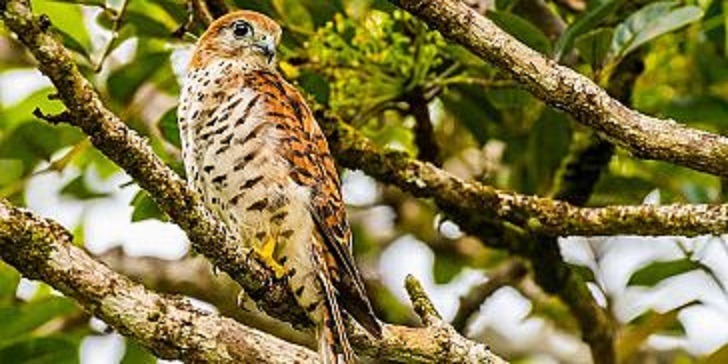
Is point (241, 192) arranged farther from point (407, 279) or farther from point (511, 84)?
point (511, 84)

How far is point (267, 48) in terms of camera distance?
298cm

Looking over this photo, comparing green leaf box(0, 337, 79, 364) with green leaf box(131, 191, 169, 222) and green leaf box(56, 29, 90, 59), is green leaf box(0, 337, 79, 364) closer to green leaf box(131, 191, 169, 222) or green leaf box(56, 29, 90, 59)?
green leaf box(131, 191, 169, 222)

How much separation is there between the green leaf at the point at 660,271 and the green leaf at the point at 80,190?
1.32 metres

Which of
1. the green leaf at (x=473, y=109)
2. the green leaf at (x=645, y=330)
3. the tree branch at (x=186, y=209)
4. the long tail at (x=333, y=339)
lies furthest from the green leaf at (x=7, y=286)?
the green leaf at (x=645, y=330)

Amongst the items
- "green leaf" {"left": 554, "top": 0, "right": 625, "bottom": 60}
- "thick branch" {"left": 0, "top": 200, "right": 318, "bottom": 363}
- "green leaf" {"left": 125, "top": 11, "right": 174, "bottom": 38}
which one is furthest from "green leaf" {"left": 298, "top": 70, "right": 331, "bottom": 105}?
"thick branch" {"left": 0, "top": 200, "right": 318, "bottom": 363}

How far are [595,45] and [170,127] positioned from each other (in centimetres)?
86

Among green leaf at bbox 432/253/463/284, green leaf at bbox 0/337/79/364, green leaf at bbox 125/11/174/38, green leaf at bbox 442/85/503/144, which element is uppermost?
green leaf at bbox 442/85/503/144

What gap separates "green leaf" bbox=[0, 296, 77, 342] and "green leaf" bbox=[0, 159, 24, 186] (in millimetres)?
278

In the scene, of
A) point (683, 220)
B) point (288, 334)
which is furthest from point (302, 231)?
point (288, 334)

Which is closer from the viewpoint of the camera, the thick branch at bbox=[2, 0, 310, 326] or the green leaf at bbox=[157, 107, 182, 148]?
the thick branch at bbox=[2, 0, 310, 326]

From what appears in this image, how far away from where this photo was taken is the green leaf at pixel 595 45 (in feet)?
9.33

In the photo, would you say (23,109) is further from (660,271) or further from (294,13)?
(660,271)

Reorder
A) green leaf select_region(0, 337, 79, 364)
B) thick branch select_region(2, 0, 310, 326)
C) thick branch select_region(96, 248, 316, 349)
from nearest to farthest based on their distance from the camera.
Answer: thick branch select_region(2, 0, 310, 326) → green leaf select_region(0, 337, 79, 364) → thick branch select_region(96, 248, 316, 349)

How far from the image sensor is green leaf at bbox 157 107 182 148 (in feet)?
9.98
